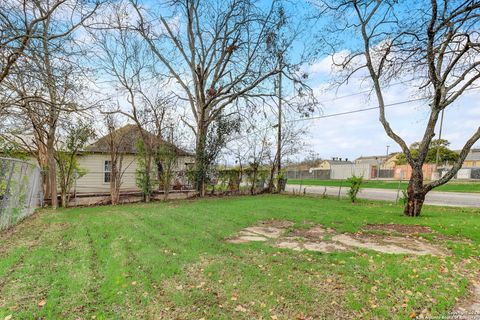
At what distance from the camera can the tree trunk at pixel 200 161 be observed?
1363 cm

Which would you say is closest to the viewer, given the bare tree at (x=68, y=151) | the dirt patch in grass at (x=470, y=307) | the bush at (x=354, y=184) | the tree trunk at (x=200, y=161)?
the dirt patch in grass at (x=470, y=307)

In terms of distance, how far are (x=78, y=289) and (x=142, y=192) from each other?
385 inches

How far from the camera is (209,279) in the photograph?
3475 millimetres

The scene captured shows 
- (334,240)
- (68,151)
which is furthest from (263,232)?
(68,151)

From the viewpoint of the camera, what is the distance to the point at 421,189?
823cm

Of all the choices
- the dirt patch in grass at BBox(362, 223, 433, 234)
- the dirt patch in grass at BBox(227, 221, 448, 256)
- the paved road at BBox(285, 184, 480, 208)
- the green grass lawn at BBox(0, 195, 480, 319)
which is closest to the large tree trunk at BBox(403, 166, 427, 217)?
the dirt patch in grass at BBox(362, 223, 433, 234)

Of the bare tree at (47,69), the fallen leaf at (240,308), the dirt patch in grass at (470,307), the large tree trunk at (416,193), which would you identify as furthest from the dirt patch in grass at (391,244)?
the bare tree at (47,69)

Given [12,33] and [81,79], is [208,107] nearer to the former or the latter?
[81,79]

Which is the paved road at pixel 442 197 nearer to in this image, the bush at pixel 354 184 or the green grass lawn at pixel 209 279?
the bush at pixel 354 184

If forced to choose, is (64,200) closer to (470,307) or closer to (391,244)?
(391,244)

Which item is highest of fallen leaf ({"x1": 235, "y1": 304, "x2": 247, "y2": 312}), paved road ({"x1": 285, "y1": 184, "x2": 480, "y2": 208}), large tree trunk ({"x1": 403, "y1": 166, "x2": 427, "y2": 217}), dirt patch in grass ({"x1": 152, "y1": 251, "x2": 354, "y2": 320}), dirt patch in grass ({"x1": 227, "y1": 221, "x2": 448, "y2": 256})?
large tree trunk ({"x1": 403, "y1": 166, "x2": 427, "y2": 217})

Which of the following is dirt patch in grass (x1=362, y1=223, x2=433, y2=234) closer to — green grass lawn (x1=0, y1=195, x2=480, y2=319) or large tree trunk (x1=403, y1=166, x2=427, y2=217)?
green grass lawn (x1=0, y1=195, x2=480, y2=319)

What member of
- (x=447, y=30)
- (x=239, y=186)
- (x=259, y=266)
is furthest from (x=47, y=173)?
(x=447, y=30)

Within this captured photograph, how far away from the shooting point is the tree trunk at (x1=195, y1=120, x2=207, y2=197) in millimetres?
13633
